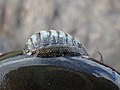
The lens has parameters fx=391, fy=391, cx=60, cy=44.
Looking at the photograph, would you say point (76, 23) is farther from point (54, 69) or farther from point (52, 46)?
point (54, 69)

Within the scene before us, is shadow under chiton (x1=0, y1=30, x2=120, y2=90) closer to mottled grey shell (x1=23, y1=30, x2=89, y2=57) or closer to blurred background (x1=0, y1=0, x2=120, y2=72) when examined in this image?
mottled grey shell (x1=23, y1=30, x2=89, y2=57)

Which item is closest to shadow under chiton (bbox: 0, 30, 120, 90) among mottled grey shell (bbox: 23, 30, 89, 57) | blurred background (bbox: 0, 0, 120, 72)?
mottled grey shell (bbox: 23, 30, 89, 57)

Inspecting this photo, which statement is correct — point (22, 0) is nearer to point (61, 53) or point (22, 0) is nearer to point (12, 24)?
point (12, 24)

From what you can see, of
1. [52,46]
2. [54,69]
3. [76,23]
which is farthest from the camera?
[76,23]

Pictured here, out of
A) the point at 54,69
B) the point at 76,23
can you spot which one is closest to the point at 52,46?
the point at 54,69

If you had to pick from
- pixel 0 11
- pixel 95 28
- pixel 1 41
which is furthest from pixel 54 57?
pixel 0 11
